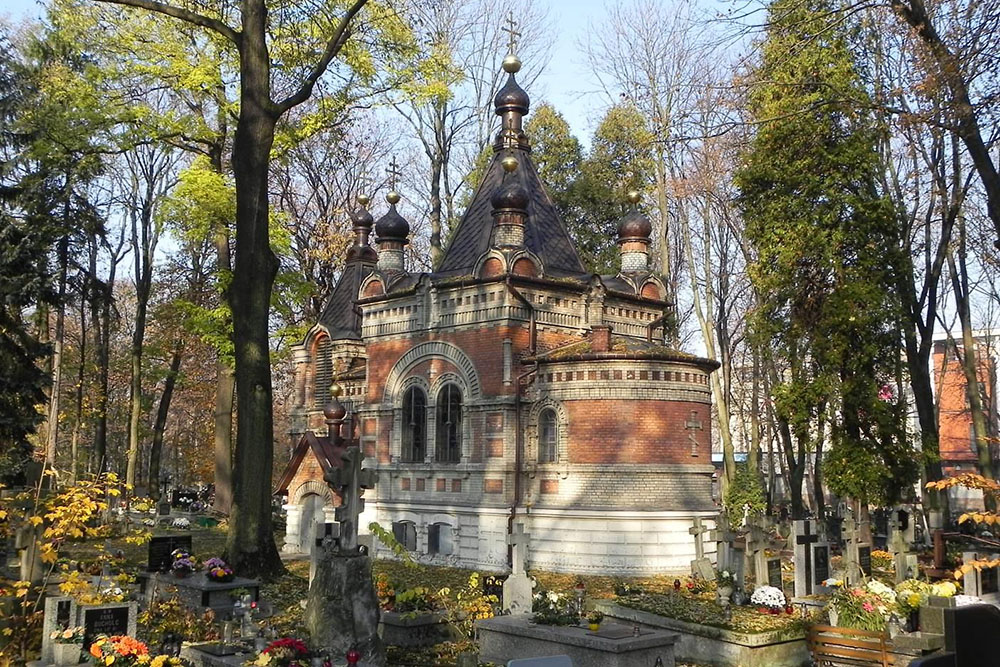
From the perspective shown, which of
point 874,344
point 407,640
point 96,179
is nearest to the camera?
point 407,640

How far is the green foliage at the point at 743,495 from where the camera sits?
96.7 ft

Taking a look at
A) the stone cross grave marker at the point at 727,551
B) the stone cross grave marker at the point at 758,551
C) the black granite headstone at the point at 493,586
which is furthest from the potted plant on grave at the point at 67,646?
the stone cross grave marker at the point at 727,551

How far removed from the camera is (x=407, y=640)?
11578 millimetres

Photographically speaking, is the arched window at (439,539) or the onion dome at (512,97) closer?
the arched window at (439,539)

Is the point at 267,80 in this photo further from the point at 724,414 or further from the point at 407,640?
the point at 724,414

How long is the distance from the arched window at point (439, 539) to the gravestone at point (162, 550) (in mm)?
7711

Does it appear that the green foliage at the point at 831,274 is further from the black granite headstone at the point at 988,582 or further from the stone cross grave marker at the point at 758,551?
the stone cross grave marker at the point at 758,551

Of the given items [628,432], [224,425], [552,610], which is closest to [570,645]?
[552,610]

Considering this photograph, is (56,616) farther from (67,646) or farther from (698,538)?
(698,538)

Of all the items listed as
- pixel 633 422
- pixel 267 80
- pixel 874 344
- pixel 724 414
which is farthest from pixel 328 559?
pixel 724 414

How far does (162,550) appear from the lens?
14.8 metres

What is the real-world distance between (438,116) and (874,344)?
17.5m

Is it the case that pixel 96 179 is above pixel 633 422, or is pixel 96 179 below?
above

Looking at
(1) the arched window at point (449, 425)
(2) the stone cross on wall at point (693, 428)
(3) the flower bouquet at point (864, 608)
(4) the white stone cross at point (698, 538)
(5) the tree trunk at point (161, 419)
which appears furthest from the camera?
(5) the tree trunk at point (161, 419)
